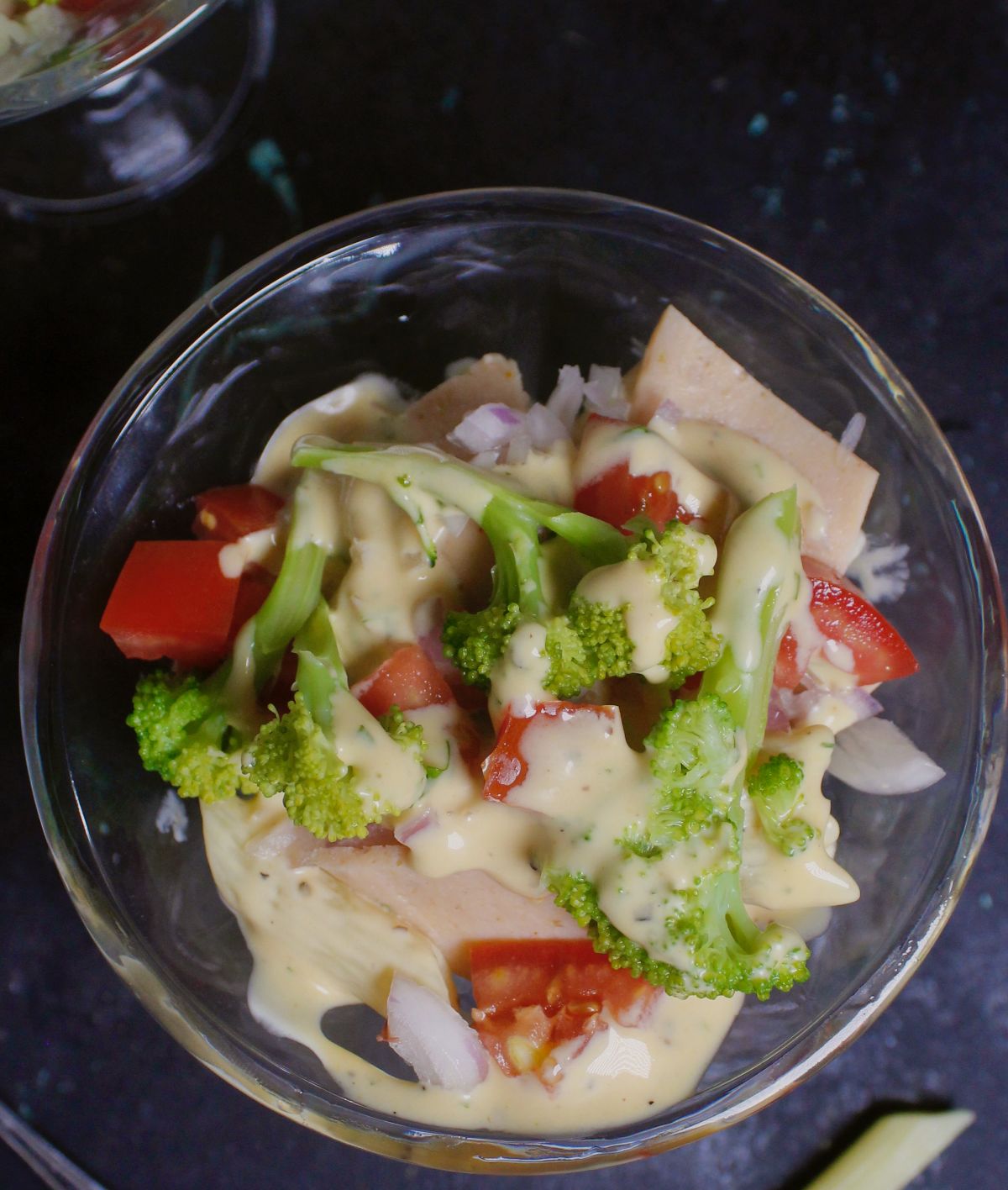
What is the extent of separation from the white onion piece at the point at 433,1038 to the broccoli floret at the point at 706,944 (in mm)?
320

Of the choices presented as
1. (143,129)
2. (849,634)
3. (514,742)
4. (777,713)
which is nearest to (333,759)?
(514,742)

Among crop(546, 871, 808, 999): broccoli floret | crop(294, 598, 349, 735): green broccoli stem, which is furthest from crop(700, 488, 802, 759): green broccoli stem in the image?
crop(294, 598, 349, 735): green broccoli stem

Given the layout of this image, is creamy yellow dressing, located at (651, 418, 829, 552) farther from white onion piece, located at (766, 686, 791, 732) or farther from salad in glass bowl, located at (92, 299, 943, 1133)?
white onion piece, located at (766, 686, 791, 732)

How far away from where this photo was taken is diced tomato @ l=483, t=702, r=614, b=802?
5.34 feet

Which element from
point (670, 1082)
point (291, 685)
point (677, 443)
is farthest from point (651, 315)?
point (670, 1082)

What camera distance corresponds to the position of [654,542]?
1591 millimetres

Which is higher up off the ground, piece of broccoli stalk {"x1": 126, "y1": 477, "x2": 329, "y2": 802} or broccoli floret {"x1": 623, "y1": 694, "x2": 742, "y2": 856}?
piece of broccoli stalk {"x1": 126, "y1": 477, "x2": 329, "y2": 802}

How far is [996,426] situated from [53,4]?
1.94m

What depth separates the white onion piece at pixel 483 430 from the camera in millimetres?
1854

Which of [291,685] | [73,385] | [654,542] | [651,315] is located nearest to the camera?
[654,542]

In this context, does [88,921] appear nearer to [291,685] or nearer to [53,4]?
[291,685]

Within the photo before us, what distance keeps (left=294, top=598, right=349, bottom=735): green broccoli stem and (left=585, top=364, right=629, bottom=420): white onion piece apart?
0.61 metres

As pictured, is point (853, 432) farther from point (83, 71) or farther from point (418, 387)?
point (83, 71)

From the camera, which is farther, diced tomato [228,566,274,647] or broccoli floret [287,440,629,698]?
diced tomato [228,566,274,647]
